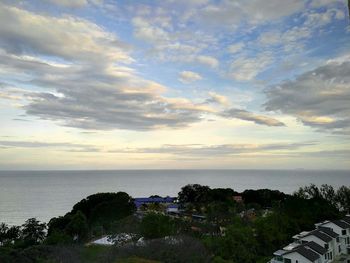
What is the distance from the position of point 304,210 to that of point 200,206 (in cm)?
2032

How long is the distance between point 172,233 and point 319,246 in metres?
11.7

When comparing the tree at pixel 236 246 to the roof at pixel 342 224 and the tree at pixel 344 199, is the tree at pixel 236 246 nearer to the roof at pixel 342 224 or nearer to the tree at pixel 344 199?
the roof at pixel 342 224

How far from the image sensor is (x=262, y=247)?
28641mm

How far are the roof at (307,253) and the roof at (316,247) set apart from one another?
63 centimetres

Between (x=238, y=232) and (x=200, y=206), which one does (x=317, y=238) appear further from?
(x=200, y=206)

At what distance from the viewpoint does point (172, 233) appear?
2855 cm

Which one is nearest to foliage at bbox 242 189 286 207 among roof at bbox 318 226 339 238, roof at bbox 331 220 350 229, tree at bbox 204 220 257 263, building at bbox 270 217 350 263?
building at bbox 270 217 350 263

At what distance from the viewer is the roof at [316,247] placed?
25.5m

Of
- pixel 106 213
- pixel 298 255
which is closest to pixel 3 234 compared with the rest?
pixel 106 213

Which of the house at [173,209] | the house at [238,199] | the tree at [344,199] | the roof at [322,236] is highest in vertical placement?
the tree at [344,199]

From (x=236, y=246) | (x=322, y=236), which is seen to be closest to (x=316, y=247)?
(x=322, y=236)

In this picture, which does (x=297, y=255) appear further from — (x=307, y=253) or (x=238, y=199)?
(x=238, y=199)

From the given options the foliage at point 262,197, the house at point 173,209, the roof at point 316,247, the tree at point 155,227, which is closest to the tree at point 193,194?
the house at point 173,209

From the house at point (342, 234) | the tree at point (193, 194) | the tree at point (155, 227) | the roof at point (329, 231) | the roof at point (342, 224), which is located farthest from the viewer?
the tree at point (193, 194)
